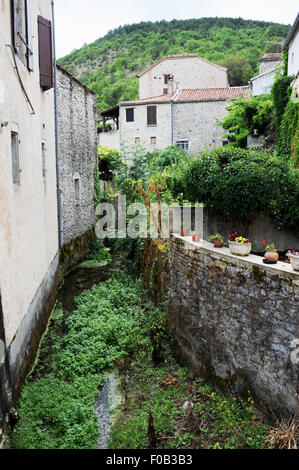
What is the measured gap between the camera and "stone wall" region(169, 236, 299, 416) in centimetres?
554

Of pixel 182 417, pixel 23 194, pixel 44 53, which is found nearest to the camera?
pixel 182 417

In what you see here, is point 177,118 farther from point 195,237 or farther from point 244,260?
point 244,260

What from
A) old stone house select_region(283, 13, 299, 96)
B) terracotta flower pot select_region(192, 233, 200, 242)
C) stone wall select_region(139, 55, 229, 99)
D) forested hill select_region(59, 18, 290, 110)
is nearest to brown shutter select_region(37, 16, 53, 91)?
terracotta flower pot select_region(192, 233, 200, 242)

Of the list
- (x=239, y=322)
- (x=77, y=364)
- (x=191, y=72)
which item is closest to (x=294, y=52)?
(x=239, y=322)

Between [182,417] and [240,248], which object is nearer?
[182,417]

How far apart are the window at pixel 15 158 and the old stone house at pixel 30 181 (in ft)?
0.06

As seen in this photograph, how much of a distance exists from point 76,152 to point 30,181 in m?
7.41

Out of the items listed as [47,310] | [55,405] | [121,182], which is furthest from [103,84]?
[55,405]

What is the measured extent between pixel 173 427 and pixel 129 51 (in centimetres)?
7152

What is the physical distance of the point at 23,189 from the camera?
753 cm

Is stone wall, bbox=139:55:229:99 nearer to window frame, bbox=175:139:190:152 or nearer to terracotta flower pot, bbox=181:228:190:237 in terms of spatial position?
window frame, bbox=175:139:190:152

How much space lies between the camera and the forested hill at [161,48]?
5016 centimetres

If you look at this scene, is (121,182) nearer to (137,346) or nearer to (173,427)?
(137,346)

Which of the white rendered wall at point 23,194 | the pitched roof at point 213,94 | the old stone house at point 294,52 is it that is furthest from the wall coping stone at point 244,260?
the pitched roof at point 213,94
